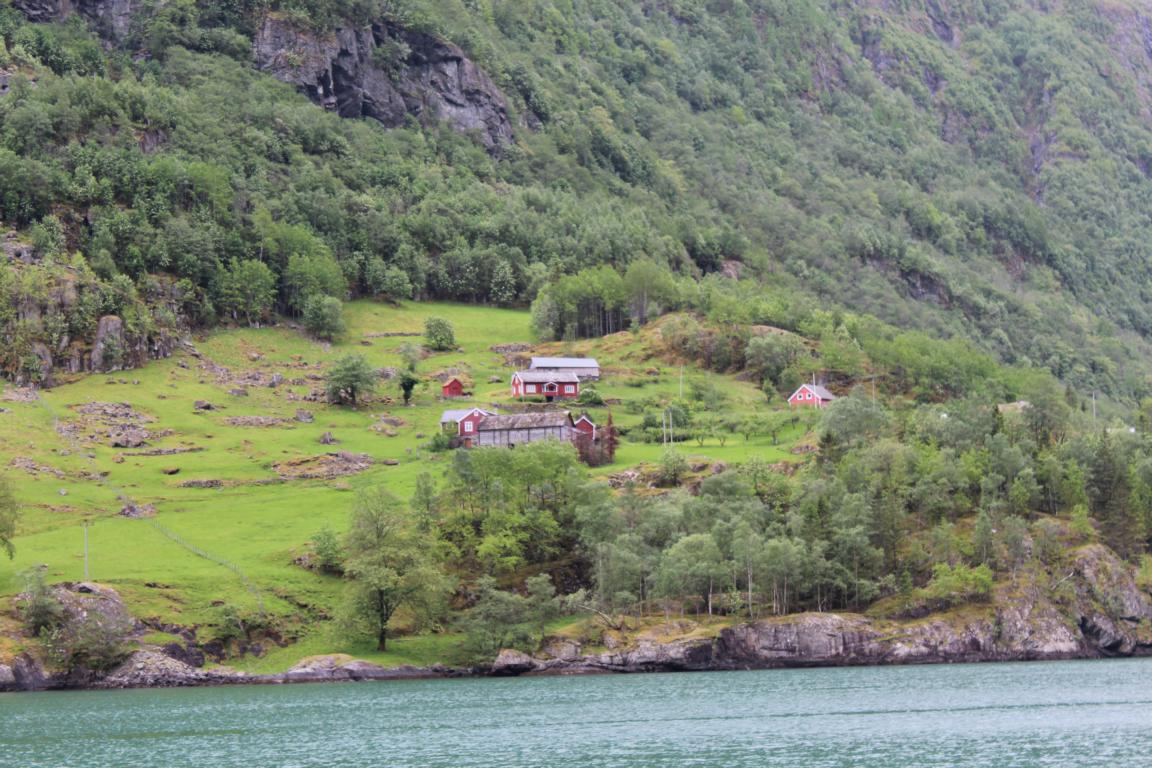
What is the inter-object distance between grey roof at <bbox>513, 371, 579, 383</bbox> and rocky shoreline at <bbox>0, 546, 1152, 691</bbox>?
69.4 meters

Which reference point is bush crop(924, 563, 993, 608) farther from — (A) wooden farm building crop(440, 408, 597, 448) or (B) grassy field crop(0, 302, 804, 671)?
(A) wooden farm building crop(440, 408, 597, 448)

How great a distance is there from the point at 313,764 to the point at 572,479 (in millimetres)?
76225

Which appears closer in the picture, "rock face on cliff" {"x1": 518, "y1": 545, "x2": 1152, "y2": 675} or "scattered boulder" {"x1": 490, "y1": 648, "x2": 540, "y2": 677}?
"scattered boulder" {"x1": 490, "y1": 648, "x2": 540, "y2": 677}

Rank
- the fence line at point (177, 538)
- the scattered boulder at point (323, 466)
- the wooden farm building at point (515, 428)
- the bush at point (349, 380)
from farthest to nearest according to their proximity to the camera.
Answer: the bush at point (349, 380) < the wooden farm building at point (515, 428) < the scattered boulder at point (323, 466) < the fence line at point (177, 538)

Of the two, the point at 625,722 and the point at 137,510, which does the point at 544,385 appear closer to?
the point at 137,510

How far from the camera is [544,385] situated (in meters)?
197

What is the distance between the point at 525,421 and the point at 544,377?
22.1 metres

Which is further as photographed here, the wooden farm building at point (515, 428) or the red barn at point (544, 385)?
the red barn at point (544, 385)

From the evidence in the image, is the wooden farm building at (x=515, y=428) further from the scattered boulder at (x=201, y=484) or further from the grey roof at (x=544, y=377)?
the scattered boulder at (x=201, y=484)

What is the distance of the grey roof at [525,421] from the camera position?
174m

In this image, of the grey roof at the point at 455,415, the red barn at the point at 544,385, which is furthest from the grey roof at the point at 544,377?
the grey roof at the point at 455,415

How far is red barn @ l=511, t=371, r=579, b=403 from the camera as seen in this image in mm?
196500

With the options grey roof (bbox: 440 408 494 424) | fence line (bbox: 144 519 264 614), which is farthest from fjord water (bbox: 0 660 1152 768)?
grey roof (bbox: 440 408 494 424)

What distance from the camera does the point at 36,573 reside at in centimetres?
12550
